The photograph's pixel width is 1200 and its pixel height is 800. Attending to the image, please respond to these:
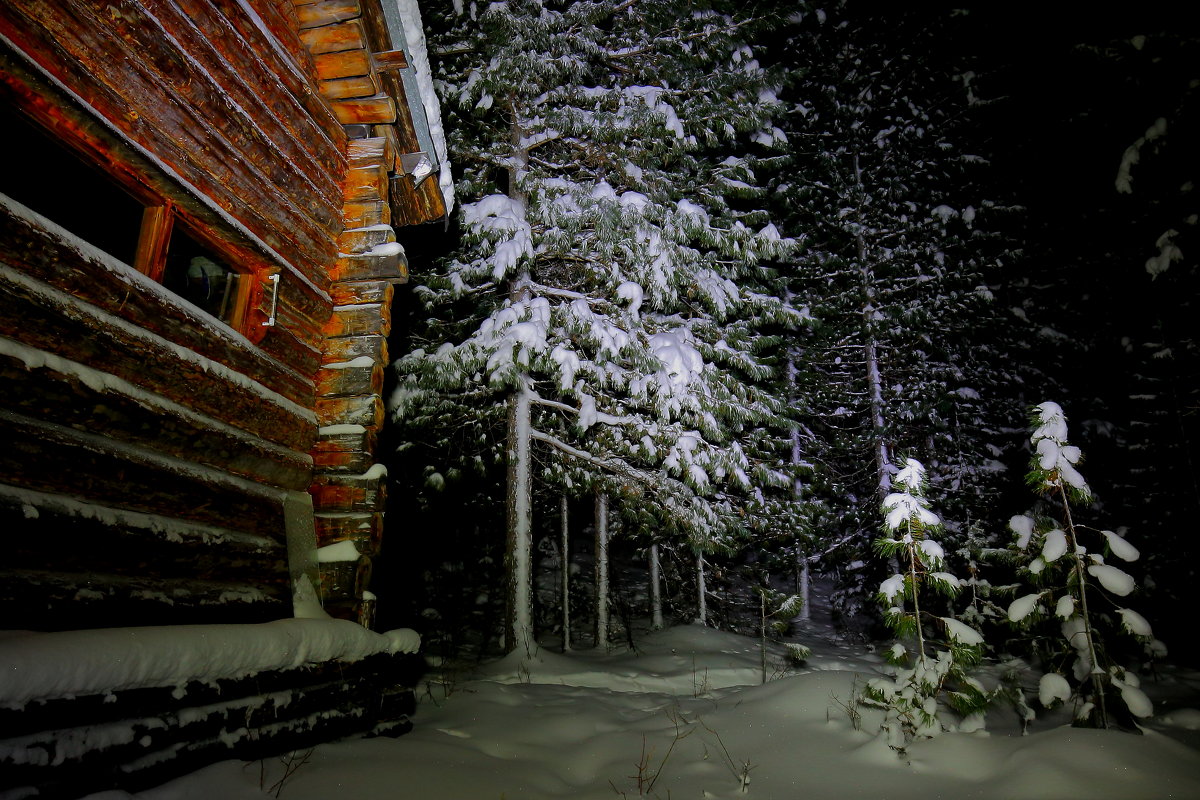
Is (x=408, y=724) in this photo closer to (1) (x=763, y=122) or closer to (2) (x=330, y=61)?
(2) (x=330, y=61)

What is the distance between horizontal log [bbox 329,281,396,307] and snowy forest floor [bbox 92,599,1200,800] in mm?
3325

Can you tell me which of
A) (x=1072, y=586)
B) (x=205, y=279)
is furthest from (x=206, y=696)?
(x=1072, y=586)

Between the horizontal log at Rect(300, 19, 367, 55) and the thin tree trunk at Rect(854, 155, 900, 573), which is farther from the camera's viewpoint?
the thin tree trunk at Rect(854, 155, 900, 573)

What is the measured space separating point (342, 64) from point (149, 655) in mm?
4604

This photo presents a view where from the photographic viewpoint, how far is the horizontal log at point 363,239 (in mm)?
5031

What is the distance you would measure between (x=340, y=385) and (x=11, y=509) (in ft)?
8.05

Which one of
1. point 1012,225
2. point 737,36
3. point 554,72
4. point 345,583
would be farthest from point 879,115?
point 345,583

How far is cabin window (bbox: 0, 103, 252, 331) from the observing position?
9.93 feet

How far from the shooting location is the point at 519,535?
9.51 meters

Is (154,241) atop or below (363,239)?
below

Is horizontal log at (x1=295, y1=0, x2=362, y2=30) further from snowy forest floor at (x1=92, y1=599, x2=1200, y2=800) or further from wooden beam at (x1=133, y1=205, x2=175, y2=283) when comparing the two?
snowy forest floor at (x1=92, y1=599, x2=1200, y2=800)

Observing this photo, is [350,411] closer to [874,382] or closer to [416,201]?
[416,201]

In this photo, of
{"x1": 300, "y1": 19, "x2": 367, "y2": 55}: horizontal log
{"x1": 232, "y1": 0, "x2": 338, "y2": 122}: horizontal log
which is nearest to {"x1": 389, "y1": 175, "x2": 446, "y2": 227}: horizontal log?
{"x1": 232, "y1": 0, "x2": 338, "y2": 122}: horizontal log

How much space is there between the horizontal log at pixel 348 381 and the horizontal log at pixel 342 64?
250cm
